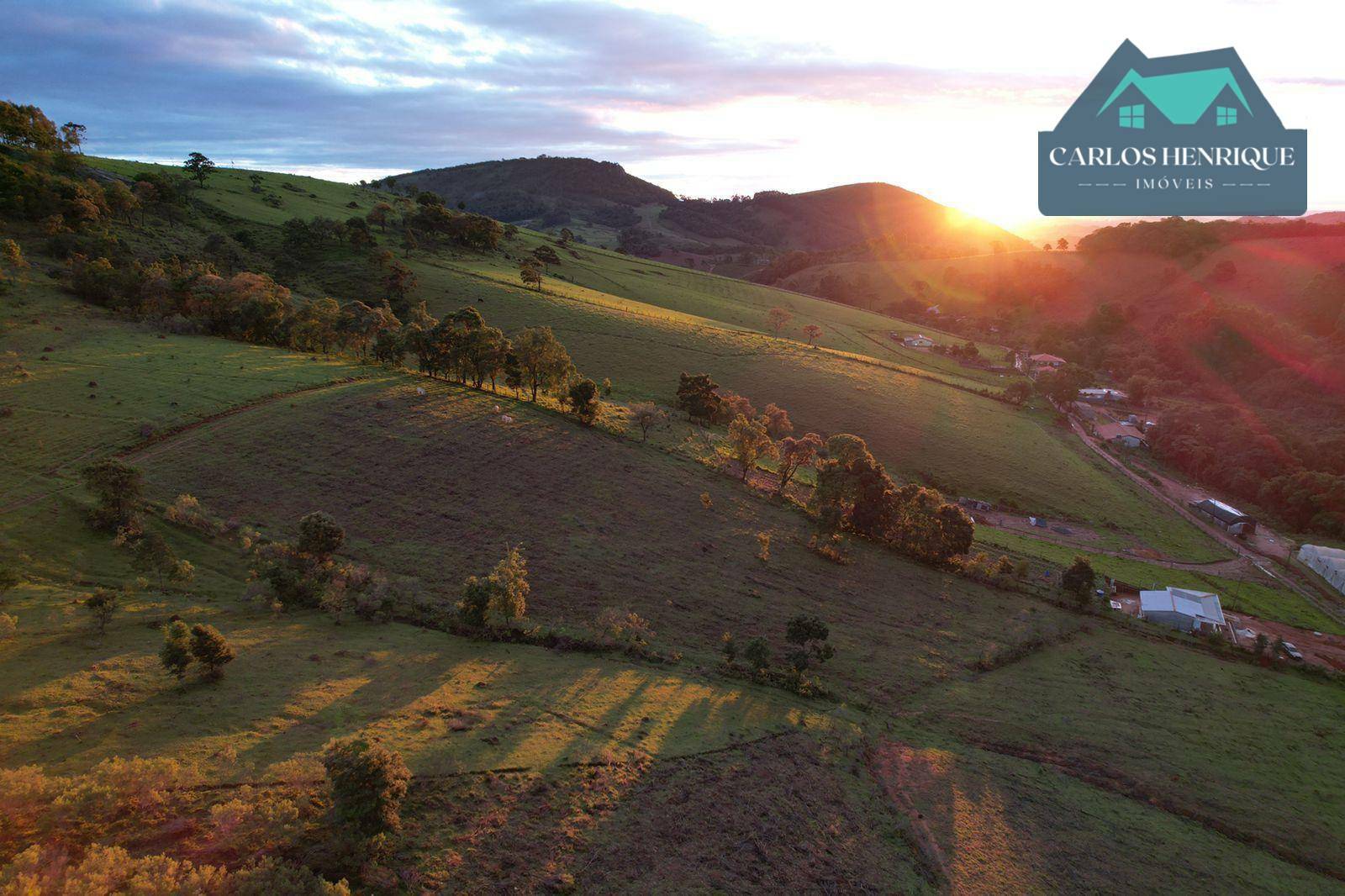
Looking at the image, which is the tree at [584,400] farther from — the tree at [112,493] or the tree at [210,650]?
the tree at [210,650]

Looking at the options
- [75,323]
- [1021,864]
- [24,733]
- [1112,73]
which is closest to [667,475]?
[1021,864]

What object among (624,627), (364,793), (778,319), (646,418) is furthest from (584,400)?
(778,319)

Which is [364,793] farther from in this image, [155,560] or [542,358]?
[542,358]

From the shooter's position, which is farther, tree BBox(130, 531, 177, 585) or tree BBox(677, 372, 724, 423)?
tree BBox(677, 372, 724, 423)

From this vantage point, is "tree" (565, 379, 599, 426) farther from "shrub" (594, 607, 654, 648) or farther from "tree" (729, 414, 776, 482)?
"shrub" (594, 607, 654, 648)

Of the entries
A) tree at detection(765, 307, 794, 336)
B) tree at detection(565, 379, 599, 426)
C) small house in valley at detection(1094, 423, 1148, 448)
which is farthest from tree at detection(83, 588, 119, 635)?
small house in valley at detection(1094, 423, 1148, 448)
